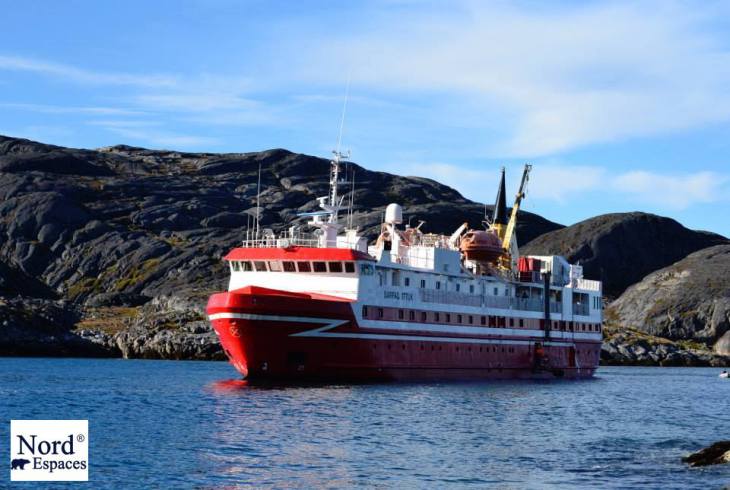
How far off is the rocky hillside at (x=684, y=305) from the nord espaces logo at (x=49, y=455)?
140416mm

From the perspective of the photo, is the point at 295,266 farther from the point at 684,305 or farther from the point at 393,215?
the point at 684,305

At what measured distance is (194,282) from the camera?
182 m

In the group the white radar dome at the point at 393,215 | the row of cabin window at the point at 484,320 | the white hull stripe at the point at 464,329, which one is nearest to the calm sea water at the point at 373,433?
the white hull stripe at the point at 464,329

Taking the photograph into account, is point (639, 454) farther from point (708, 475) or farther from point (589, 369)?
point (589, 369)

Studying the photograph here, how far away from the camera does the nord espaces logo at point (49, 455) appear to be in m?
35.2

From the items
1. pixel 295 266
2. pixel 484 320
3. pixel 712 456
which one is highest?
pixel 295 266

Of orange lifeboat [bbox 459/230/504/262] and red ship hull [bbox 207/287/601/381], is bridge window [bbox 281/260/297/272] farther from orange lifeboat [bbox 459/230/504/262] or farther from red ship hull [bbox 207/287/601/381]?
orange lifeboat [bbox 459/230/504/262]

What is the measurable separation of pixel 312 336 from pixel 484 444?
70.1ft

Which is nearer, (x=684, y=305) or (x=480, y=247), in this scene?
(x=480, y=247)

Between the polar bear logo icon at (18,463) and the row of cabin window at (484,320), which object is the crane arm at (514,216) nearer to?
the row of cabin window at (484,320)

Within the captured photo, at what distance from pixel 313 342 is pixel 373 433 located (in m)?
18.7

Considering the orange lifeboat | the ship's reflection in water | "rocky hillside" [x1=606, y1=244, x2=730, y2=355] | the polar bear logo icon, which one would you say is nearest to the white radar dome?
the orange lifeboat

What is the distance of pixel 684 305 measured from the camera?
17525 cm

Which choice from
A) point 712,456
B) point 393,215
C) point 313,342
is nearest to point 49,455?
point 712,456
